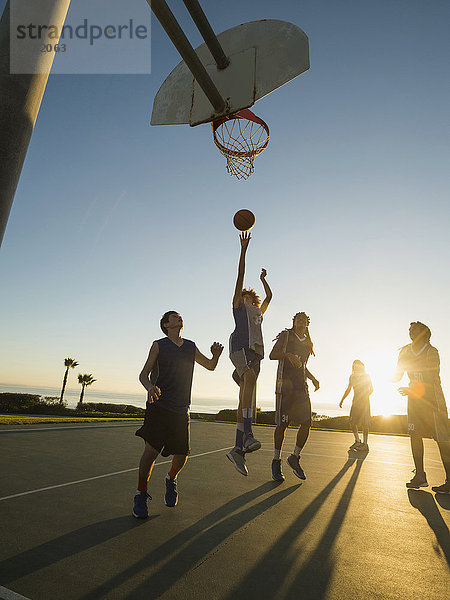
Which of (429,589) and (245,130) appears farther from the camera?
(245,130)

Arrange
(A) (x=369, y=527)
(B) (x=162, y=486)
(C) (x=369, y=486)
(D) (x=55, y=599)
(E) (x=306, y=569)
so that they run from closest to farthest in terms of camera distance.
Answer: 1. (D) (x=55, y=599)
2. (E) (x=306, y=569)
3. (A) (x=369, y=527)
4. (B) (x=162, y=486)
5. (C) (x=369, y=486)

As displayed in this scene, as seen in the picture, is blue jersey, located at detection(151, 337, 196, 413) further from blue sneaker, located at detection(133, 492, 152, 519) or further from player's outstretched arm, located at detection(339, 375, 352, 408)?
player's outstretched arm, located at detection(339, 375, 352, 408)

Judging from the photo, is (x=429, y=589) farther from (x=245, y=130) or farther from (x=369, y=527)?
(x=245, y=130)

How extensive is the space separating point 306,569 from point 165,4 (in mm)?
5270

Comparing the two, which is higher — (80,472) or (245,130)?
(245,130)

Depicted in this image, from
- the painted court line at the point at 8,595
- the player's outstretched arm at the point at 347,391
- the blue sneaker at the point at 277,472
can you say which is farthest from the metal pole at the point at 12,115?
the player's outstretched arm at the point at 347,391

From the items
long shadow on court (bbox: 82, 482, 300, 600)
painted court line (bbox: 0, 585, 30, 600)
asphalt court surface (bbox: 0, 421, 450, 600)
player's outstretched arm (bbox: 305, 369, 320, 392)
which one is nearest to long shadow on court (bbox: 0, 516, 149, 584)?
asphalt court surface (bbox: 0, 421, 450, 600)

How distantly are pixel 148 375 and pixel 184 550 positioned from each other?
5.62 ft

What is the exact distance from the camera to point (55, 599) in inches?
84.0

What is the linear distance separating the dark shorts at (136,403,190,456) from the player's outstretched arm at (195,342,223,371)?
637 millimetres

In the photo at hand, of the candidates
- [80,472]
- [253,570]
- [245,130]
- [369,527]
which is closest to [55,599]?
[253,570]

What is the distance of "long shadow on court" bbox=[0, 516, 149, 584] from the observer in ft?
8.06

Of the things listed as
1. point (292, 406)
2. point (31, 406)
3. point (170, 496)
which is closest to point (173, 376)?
point (170, 496)

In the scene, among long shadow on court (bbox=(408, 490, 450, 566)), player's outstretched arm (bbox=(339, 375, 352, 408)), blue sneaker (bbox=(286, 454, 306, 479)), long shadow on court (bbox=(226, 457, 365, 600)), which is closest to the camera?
long shadow on court (bbox=(226, 457, 365, 600))
